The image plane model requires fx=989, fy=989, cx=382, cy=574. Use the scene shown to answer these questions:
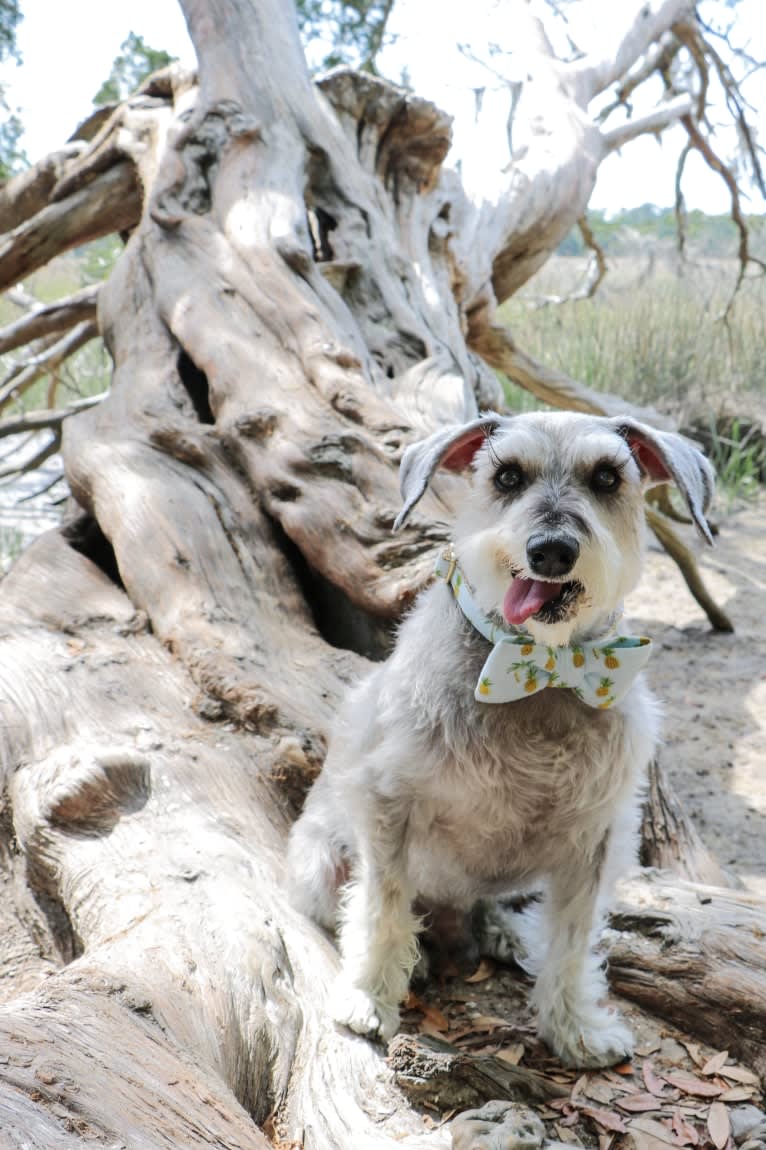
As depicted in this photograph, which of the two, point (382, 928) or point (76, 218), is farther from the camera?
→ point (76, 218)

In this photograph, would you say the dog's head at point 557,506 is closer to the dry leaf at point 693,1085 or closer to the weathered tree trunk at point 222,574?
the weathered tree trunk at point 222,574

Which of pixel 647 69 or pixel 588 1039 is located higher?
pixel 647 69

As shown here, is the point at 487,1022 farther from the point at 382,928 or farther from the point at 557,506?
the point at 557,506

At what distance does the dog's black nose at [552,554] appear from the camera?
212cm

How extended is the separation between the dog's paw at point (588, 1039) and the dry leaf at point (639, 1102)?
0.13 m

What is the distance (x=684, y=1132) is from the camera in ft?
7.46

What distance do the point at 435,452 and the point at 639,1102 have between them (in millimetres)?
1683

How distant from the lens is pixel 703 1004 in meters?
2.68

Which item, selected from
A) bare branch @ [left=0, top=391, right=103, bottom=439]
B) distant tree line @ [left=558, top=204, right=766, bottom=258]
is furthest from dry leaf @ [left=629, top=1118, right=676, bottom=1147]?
distant tree line @ [left=558, top=204, right=766, bottom=258]

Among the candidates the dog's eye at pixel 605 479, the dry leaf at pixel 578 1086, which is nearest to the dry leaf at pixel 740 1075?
the dry leaf at pixel 578 1086

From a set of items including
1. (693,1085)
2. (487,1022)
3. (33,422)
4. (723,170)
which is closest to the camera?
(693,1085)

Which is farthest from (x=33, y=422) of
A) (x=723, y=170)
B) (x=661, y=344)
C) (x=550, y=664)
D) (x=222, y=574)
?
(x=661, y=344)

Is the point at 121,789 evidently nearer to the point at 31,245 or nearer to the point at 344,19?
the point at 31,245

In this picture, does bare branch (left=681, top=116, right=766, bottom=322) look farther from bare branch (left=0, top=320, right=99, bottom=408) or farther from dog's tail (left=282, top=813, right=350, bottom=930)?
dog's tail (left=282, top=813, right=350, bottom=930)
